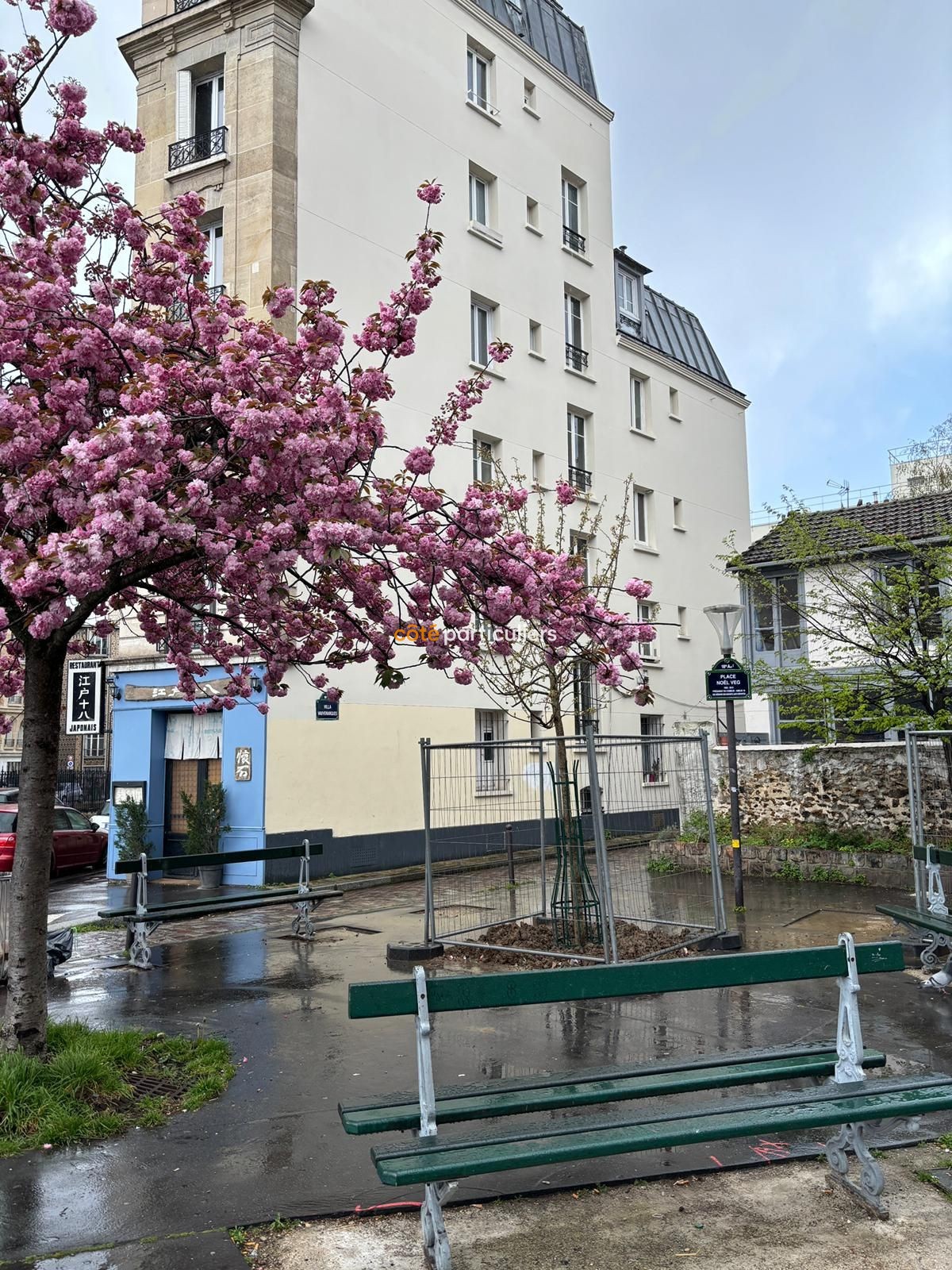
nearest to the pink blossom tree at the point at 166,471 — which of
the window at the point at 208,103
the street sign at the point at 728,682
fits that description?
the street sign at the point at 728,682

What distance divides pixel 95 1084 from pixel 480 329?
72.1 ft

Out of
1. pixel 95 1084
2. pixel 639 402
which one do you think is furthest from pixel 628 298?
pixel 95 1084

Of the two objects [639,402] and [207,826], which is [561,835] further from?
[639,402]

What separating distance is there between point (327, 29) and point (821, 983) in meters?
20.2

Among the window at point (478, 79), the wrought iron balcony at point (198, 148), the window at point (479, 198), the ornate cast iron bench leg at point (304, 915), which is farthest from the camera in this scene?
the window at point (478, 79)

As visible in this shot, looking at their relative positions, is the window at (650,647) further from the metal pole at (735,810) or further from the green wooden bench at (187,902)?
the green wooden bench at (187,902)

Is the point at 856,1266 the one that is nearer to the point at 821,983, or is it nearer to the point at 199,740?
the point at 821,983

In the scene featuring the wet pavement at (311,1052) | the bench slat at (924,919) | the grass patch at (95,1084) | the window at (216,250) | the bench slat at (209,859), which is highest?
the window at (216,250)

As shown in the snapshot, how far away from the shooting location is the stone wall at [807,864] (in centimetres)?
1566

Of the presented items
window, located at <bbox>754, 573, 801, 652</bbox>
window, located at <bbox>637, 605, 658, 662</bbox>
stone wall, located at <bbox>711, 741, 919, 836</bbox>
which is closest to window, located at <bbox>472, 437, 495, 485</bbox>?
window, located at <bbox>754, 573, 801, 652</bbox>

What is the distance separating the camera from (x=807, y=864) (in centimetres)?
1675

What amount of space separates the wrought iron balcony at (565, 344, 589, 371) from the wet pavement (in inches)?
727

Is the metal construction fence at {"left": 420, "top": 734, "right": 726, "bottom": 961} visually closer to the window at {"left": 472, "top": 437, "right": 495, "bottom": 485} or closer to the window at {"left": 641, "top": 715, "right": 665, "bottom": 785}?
the window at {"left": 641, "top": 715, "right": 665, "bottom": 785}

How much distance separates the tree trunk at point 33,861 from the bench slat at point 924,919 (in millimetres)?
6779
